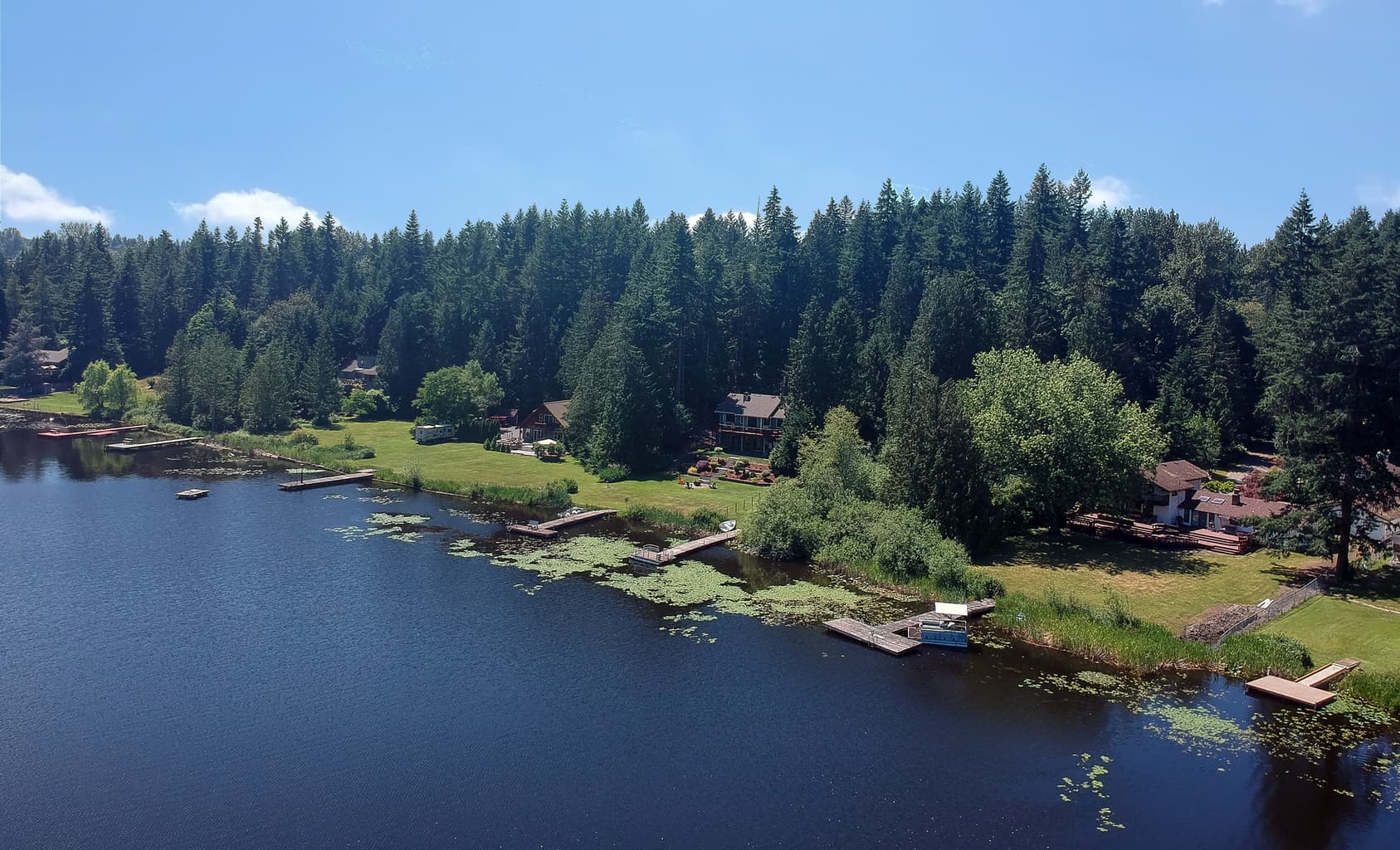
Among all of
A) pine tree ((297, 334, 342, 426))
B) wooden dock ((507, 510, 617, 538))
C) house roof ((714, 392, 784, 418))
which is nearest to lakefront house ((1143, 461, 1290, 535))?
house roof ((714, 392, 784, 418))

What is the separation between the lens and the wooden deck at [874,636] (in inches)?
1838

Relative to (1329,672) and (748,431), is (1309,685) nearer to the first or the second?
(1329,672)

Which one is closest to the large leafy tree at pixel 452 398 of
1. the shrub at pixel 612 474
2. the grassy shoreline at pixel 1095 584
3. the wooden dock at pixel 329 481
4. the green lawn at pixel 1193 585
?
the grassy shoreline at pixel 1095 584

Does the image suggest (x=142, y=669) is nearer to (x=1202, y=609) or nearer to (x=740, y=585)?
(x=740, y=585)

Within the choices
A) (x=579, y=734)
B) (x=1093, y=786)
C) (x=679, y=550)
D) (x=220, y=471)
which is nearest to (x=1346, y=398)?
(x=1093, y=786)

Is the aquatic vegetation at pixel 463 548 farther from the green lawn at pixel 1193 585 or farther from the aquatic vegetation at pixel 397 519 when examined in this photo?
the green lawn at pixel 1193 585

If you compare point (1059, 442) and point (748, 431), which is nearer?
point (1059, 442)

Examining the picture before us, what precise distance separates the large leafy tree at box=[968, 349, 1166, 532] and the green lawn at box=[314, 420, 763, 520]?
19922 millimetres

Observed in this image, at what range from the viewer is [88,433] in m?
121

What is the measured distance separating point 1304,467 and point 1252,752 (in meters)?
26.4

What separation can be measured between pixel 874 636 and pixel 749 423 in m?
55.2

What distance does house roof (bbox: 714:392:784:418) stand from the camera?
100 metres

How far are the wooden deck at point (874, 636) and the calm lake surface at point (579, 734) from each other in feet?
3.09

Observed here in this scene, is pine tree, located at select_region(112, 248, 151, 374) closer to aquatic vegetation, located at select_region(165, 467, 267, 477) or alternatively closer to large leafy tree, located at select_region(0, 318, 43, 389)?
large leafy tree, located at select_region(0, 318, 43, 389)
